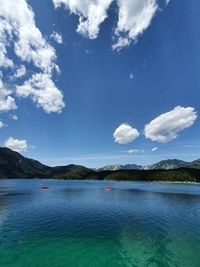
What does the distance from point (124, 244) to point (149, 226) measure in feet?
52.4

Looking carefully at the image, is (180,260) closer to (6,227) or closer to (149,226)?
(149,226)

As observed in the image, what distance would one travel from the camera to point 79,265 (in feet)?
87.3

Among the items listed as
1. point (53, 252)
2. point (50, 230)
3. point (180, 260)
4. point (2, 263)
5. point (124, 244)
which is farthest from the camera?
point (50, 230)

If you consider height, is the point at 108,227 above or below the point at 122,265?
above

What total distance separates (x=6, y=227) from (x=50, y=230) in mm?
11265

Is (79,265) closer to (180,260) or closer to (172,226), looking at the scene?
(180,260)

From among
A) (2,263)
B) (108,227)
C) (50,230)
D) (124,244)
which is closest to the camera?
(2,263)

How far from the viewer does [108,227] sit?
1829 inches

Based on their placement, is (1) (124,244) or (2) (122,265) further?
(1) (124,244)

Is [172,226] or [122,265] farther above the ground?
[172,226]

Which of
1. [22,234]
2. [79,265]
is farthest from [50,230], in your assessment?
[79,265]

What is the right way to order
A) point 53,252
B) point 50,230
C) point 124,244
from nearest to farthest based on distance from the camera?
point 53,252, point 124,244, point 50,230

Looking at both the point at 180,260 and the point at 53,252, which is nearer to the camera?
the point at 180,260

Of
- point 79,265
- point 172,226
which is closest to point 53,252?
point 79,265
